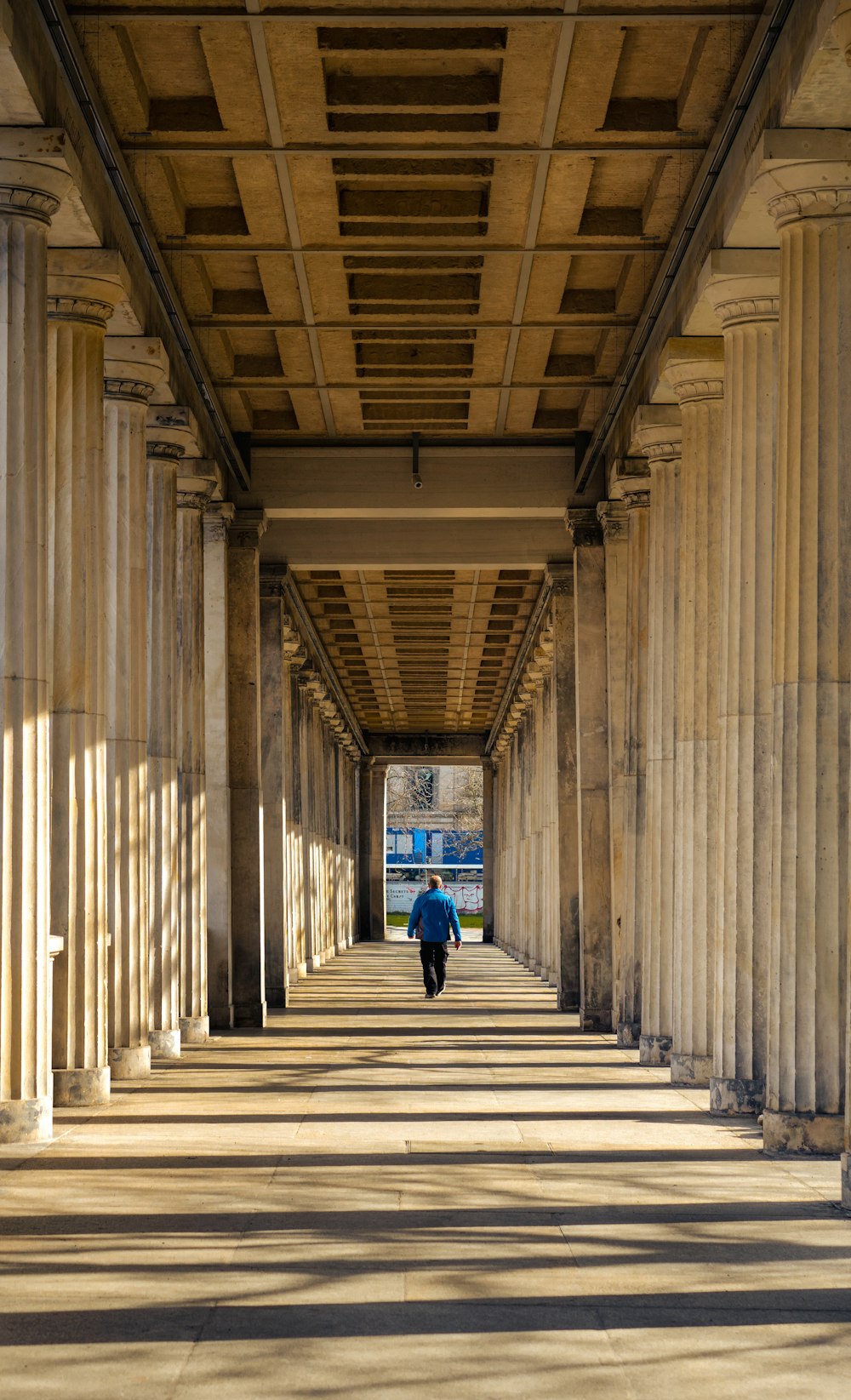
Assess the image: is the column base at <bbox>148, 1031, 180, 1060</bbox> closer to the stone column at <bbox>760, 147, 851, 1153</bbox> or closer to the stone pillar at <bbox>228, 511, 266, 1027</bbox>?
the stone pillar at <bbox>228, 511, 266, 1027</bbox>

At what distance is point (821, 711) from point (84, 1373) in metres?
7.63

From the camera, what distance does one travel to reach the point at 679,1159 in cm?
1306

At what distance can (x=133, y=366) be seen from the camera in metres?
19.1

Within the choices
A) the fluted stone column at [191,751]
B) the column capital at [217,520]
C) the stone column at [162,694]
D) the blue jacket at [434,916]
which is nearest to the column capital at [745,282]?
the stone column at [162,694]

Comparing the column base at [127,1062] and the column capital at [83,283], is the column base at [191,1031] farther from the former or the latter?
the column capital at [83,283]

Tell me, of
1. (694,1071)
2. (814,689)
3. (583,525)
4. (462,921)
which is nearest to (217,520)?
(583,525)

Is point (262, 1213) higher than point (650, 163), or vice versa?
point (650, 163)

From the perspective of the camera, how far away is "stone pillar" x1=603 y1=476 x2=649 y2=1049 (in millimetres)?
22500

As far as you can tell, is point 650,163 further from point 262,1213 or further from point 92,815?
point 262,1213

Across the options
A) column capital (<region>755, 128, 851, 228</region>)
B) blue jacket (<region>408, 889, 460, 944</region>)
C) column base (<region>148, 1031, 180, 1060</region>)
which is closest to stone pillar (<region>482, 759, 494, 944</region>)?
blue jacket (<region>408, 889, 460, 944</region>)

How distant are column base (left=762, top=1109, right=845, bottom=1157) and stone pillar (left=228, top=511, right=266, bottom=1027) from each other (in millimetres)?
14912

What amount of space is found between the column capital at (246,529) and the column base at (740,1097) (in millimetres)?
13848

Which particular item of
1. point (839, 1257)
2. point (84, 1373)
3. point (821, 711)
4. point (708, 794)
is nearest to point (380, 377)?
point (708, 794)

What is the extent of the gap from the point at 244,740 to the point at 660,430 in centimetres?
930
